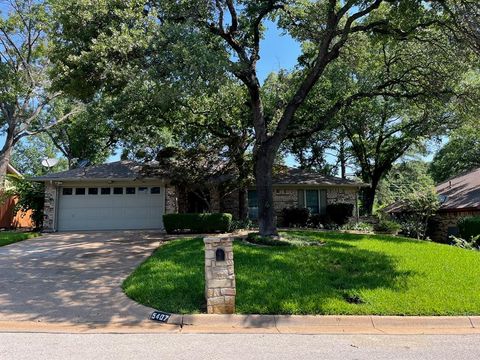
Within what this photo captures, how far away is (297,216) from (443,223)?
781 cm

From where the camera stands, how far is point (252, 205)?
71.1 ft

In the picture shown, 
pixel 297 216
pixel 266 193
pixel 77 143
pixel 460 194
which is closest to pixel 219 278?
pixel 266 193

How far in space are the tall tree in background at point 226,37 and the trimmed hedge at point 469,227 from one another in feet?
20.6

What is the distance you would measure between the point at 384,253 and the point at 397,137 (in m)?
17.5

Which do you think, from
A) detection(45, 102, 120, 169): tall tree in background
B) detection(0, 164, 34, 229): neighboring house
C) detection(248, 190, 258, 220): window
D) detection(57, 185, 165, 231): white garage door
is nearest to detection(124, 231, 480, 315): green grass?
detection(57, 185, 165, 231): white garage door

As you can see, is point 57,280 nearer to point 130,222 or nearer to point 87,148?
point 130,222

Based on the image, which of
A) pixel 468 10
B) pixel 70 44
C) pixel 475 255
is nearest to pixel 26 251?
pixel 70 44

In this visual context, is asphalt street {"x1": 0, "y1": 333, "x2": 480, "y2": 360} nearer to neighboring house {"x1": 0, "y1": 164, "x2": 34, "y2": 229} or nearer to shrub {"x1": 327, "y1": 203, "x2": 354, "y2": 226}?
shrub {"x1": 327, "y1": 203, "x2": 354, "y2": 226}

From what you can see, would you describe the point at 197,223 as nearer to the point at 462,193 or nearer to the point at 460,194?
the point at 460,194

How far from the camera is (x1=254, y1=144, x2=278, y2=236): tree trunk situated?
1302 cm

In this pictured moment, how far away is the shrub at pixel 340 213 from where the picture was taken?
68.5 ft

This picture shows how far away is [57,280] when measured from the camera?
29.6 feet

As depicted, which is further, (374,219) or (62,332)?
(374,219)

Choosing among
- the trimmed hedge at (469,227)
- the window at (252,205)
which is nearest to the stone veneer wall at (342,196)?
the window at (252,205)
